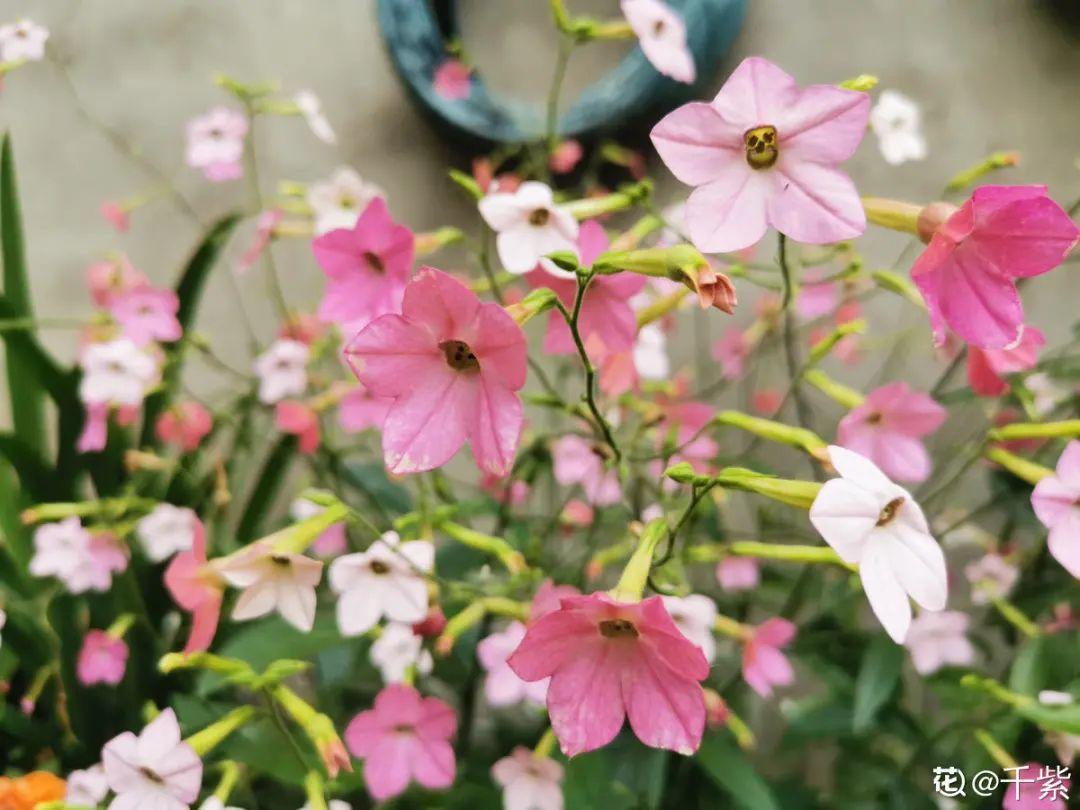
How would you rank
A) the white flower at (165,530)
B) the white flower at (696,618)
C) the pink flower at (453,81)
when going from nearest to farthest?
the white flower at (696,618)
the white flower at (165,530)
the pink flower at (453,81)

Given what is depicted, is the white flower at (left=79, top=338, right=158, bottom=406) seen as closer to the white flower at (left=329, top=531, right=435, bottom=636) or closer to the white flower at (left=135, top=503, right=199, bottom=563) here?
the white flower at (left=135, top=503, right=199, bottom=563)

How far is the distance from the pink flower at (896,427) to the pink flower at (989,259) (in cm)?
22

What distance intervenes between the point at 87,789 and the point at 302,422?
39 cm

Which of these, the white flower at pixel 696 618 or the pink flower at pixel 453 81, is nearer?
the white flower at pixel 696 618

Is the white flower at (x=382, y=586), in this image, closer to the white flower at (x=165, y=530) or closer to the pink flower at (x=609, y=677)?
the pink flower at (x=609, y=677)

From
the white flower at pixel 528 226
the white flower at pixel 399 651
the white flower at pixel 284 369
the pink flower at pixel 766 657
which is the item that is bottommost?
the pink flower at pixel 766 657

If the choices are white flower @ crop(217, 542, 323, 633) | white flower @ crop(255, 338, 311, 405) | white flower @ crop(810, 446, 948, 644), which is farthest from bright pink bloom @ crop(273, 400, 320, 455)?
white flower @ crop(810, 446, 948, 644)

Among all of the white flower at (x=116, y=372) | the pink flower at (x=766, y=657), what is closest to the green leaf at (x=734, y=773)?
the pink flower at (x=766, y=657)

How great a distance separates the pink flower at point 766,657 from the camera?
0.68 m

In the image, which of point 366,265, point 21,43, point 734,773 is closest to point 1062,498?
Result: point 734,773

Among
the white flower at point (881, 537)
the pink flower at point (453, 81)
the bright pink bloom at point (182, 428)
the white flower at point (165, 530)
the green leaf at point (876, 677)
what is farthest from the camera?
the pink flower at point (453, 81)

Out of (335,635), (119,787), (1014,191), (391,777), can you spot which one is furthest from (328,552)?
(1014,191)

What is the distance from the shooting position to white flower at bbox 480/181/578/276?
20.0 inches

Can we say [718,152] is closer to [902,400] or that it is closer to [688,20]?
[902,400]
